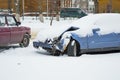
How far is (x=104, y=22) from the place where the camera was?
48.0ft

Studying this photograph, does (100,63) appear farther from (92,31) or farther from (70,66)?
(92,31)

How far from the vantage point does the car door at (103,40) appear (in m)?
13.9

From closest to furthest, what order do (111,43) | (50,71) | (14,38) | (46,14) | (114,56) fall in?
(50,71), (114,56), (111,43), (14,38), (46,14)

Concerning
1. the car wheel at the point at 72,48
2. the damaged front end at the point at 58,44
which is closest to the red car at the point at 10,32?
the damaged front end at the point at 58,44

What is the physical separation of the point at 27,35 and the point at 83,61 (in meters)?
5.88

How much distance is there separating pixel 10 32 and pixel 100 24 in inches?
147

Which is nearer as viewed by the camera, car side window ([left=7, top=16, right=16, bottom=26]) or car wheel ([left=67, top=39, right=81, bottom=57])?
car wheel ([left=67, top=39, right=81, bottom=57])

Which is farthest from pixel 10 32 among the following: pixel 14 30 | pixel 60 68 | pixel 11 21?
pixel 60 68

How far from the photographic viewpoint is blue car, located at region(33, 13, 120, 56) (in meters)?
13.5

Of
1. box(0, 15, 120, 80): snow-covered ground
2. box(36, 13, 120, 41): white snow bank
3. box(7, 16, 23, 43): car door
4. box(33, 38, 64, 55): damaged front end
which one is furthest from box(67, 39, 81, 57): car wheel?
box(7, 16, 23, 43): car door

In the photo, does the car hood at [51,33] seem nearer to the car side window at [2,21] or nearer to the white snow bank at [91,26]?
the white snow bank at [91,26]

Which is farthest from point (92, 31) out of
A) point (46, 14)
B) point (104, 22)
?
point (46, 14)

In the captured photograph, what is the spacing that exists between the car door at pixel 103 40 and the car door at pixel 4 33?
3.54 m

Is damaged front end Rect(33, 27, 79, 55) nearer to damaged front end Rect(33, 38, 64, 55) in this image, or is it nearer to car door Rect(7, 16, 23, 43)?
damaged front end Rect(33, 38, 64, 55)
